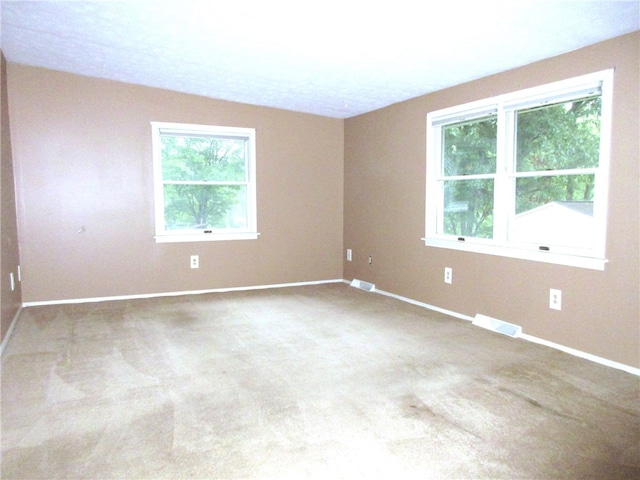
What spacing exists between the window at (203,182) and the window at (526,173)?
7.24 feet

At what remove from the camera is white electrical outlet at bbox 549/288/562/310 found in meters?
3.24

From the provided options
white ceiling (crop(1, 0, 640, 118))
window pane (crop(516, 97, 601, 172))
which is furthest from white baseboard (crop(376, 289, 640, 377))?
white ceiling (crop(1, 0, 640, 118))

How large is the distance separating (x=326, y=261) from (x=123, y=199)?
256cm

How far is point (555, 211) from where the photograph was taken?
3340mm

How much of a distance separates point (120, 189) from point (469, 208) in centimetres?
358

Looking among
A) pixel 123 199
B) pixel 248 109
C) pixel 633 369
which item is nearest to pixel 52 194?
pixel 123 199

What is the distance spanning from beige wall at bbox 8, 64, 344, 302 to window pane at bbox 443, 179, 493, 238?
1.95 meters

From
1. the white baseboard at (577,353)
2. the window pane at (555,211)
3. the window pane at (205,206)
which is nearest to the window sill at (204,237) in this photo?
the window pane at (205,206)

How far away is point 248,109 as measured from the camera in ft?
17.2

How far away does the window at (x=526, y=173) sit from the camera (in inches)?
120

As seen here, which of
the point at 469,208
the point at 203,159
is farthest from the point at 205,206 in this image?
the point at 469,208

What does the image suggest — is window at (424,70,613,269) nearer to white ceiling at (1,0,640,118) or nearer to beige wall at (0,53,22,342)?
white ceiling at (1,0,640,118)

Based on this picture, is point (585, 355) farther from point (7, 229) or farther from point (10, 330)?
point (7, 229)

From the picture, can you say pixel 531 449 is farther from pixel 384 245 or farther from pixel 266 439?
pixel 384 245
